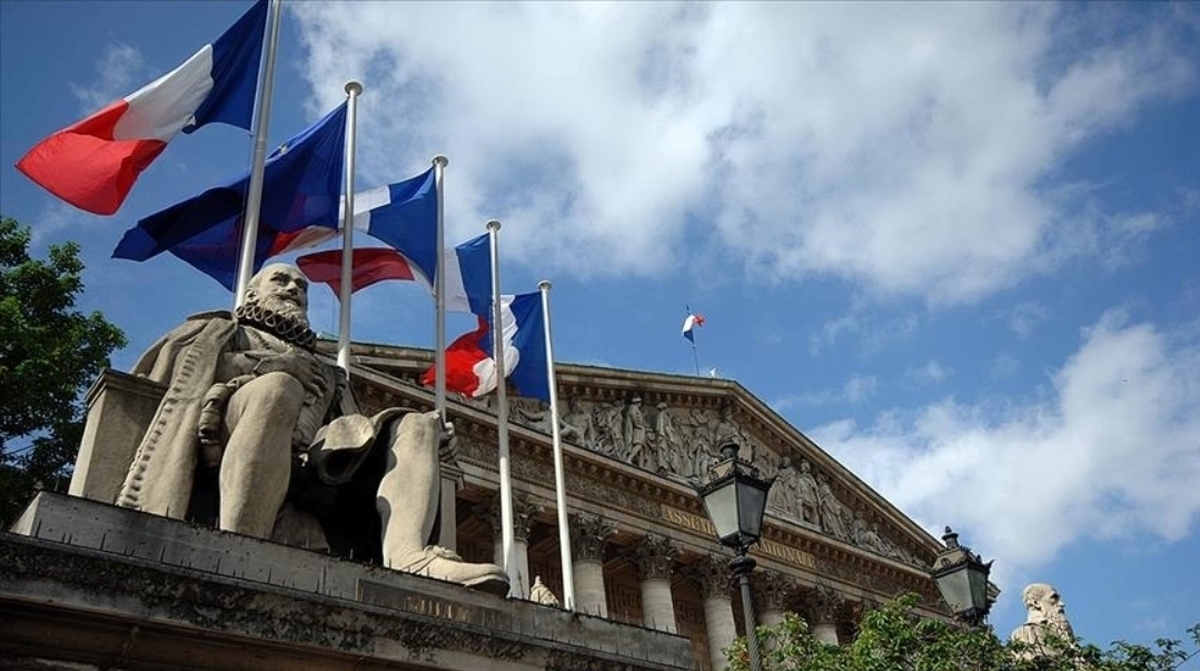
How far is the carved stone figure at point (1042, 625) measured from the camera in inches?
448

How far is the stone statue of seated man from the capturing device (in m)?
4.10

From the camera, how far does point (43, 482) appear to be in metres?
14.8

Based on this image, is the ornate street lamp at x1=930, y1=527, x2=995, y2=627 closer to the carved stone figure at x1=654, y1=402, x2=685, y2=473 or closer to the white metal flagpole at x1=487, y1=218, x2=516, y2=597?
the white metal flagpole at x1=487, y1=218, x2=516, y2=597

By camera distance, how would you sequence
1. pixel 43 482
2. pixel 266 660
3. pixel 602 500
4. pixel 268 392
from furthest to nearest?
pixel 602 500 < pixel 43 482 < pixel 268 392 < pixel 266 660

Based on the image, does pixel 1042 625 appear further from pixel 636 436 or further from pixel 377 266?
pixel 636 436

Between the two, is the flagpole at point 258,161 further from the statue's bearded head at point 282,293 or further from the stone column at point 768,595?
the stone column at point 768,595

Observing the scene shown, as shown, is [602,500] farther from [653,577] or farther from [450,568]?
[450,568]

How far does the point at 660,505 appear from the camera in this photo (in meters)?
25.8

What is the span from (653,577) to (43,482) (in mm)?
13764

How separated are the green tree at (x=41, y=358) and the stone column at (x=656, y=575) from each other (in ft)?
42.2

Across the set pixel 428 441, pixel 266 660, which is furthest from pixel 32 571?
pixel 428 441

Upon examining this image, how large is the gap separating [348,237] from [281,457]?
693 cm

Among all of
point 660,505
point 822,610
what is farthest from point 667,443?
point 822,610

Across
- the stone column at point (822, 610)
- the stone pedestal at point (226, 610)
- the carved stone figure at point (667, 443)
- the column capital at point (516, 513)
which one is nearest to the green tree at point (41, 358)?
the column capital at point (516, 513)
